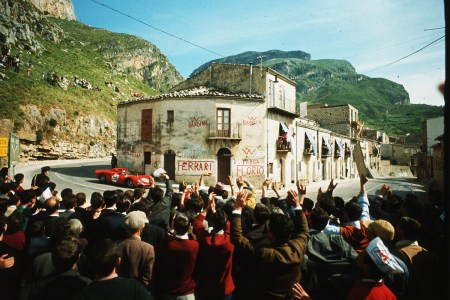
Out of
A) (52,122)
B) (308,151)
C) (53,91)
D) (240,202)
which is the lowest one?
(240,202)

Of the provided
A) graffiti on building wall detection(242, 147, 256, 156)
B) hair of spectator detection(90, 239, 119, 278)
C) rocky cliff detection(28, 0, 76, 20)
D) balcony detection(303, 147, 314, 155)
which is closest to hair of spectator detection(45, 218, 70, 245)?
hair of spectator detection(90, 239, 119, 278)

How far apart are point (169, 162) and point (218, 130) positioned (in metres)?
5.07

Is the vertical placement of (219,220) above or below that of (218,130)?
below

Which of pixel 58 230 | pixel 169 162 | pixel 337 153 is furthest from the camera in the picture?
pixel 337 153

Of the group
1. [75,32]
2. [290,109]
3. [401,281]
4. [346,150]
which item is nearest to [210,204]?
[401,281]

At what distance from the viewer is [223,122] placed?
22.9 meters

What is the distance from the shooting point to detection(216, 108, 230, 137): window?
74.5 feet

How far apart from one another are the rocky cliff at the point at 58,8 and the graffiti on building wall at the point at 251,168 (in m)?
107

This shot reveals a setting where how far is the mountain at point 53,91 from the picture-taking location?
3134 centimetres

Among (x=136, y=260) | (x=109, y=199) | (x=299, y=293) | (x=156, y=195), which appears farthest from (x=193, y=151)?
(x=299, y=293)

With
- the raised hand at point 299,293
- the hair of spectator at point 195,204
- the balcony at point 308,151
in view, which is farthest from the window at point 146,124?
the raised hand at point 299,293

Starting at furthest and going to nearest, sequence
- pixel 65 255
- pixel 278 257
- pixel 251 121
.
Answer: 1. pixel 251 121
2. pixel 278 257
3. pixel 65 255

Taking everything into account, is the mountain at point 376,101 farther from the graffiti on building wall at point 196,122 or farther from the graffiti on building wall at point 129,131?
the graffiti on building wall at point 196,122

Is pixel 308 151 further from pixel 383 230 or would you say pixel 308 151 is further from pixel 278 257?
pixel 278 257
